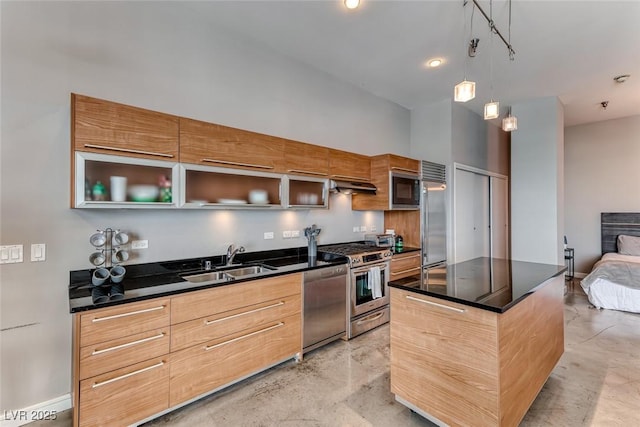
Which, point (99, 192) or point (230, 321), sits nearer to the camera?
point (99, 192)

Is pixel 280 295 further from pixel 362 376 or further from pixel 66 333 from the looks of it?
pixel 66 333

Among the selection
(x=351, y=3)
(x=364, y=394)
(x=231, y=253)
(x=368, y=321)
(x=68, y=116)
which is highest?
(x=351, y=3)

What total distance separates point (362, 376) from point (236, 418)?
108cm

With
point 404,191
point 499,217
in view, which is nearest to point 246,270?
point 404,191

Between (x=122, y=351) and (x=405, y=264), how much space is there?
3181 mm

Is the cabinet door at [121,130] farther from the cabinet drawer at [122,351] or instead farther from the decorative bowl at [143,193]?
the cabinet drawer at [122,351]

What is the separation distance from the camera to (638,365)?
2.73 m

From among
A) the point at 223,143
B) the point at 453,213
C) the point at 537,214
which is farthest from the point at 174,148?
the point at 537,214

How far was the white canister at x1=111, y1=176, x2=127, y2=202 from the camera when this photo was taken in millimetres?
2039

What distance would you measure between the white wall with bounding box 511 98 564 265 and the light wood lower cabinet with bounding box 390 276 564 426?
312 cm

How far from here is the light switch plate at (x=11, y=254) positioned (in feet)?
6.26

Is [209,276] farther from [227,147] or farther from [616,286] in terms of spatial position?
[616,286]

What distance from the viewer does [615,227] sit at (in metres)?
5.62

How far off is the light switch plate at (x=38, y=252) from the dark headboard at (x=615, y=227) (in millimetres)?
8321
